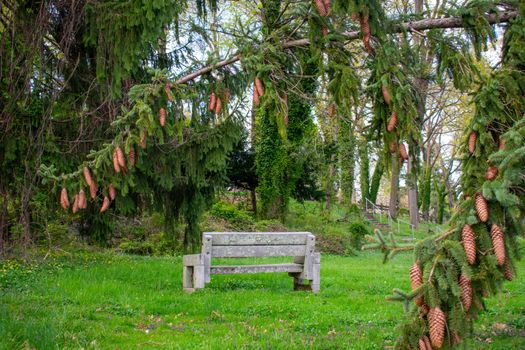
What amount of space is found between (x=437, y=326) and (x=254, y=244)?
21.6 feet

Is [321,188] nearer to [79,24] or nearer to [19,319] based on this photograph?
[79,24]

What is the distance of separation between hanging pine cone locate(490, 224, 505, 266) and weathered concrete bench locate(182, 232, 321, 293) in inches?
250

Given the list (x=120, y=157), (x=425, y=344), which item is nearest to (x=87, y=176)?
(x=120, y=157)

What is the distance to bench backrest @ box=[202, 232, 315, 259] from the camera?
912 cm

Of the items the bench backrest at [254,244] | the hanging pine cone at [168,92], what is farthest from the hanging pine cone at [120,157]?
the bench backrest at [254,244]

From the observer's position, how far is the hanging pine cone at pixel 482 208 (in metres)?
2.90

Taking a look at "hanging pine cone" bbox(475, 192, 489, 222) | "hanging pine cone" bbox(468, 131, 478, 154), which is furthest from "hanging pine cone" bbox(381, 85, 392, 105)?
"hanging pine cone" bbox(475, 192, 489, 222)

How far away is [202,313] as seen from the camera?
7262 mm

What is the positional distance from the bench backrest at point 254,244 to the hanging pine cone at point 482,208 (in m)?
6.31

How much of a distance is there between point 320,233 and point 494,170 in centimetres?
1759

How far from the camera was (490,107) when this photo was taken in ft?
16.0

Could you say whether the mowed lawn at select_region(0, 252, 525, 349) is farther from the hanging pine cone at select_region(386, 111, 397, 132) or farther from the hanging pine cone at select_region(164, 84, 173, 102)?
the hanging pine cone at select_region(164, 84, 173, 102)

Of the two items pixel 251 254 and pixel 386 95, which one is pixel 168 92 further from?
pixel 251 254

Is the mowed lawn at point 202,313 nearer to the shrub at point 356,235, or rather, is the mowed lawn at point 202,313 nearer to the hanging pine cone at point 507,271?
the hanging pine cone at point 507,271
